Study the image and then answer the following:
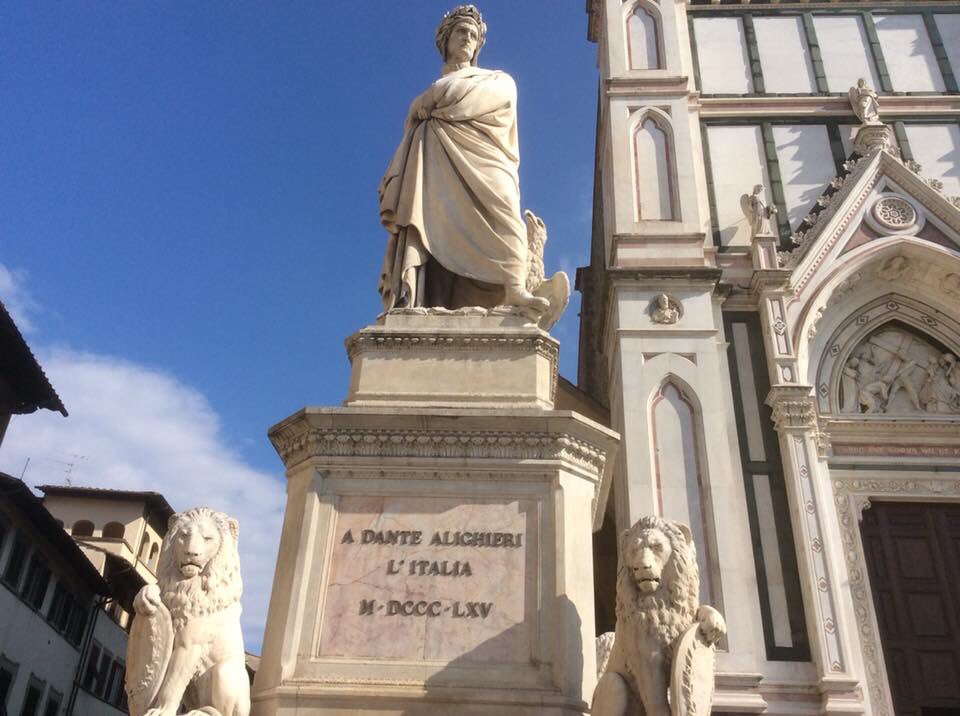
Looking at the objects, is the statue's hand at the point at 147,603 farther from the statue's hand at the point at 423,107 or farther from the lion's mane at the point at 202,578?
the statue's hand at the point at 423,107

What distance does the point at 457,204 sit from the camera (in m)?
6.88

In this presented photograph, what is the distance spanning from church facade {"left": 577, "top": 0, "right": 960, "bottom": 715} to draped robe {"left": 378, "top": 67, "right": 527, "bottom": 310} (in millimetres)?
5534

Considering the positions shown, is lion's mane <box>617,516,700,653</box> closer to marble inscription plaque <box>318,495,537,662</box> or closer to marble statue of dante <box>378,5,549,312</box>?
marble inscription plaque <box>318,495,537,662</box>

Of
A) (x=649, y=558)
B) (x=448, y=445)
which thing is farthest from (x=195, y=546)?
(x=649, y=558)

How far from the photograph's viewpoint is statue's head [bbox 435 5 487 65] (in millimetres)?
7906

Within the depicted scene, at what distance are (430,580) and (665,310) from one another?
8.74m

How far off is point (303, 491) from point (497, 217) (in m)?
2.64

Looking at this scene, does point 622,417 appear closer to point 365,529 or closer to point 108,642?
point 365,529

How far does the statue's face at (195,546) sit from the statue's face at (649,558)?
6.93 feet

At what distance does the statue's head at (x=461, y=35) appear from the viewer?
7.91 m

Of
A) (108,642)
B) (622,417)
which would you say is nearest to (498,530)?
(622,417)

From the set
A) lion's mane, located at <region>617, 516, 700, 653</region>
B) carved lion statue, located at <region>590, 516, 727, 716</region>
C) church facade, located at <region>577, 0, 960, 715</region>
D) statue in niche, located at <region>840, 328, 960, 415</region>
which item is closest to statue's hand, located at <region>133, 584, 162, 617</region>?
carved lion statue, located at <region>590, 516, 727, 716</region>

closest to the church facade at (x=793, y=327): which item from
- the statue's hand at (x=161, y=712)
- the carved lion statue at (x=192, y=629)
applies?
the carved lion statue at (x=192, y=629)

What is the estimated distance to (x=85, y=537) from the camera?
32.8 metres
